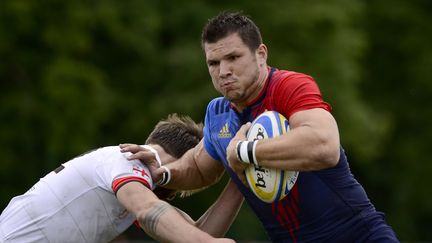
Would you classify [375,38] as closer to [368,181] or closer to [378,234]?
[368,181]

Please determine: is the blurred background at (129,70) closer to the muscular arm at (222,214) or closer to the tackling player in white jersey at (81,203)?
the muscular arm at (222,214)

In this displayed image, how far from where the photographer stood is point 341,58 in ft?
65.8

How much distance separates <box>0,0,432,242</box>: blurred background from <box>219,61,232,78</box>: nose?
12.5 meters

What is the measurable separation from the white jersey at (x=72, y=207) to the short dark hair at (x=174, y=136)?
45 cm

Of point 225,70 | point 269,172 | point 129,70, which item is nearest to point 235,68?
point 225,70

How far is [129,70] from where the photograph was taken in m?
20.6

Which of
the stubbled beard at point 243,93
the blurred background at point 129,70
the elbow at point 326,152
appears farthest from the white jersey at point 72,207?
the blurred background at point 129,70

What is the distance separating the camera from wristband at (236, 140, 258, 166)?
568 cm

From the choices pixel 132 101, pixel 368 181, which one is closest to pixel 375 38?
pixel 368 181

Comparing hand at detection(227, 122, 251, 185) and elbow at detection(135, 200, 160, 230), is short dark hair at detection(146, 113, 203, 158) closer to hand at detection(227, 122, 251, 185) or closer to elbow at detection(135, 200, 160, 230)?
hand at detection(227, 122, 251, 185)

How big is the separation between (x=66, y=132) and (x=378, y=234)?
13697mm

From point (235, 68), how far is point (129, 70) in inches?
582

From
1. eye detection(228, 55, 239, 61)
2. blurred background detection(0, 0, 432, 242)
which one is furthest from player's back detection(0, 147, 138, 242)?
blurred background detection(0, 0, 432, 242)

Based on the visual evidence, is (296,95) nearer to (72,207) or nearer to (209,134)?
(209,134)
